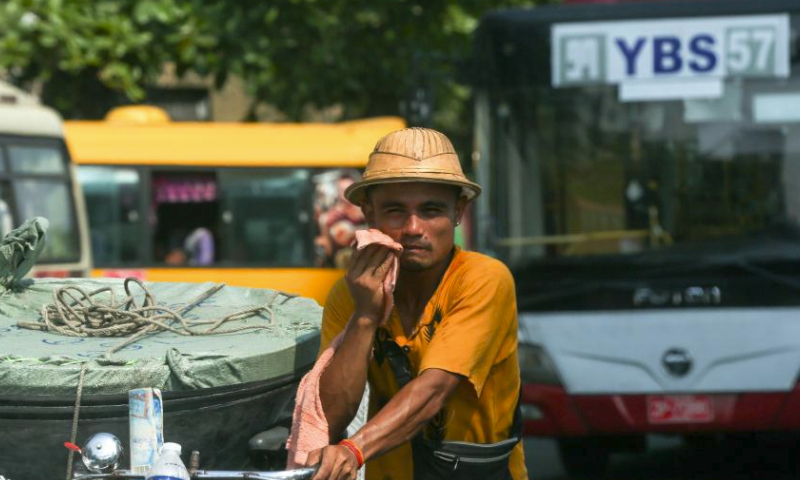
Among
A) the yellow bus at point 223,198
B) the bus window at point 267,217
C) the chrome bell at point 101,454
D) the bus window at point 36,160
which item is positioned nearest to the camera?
the chrome bell at point 101,454

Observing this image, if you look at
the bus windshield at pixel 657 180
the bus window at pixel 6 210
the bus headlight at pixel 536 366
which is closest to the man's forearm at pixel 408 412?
the bus headlight at pixel 536 366

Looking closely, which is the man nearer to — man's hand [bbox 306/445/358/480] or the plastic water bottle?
man's hand [bbox 306/445/358/480]

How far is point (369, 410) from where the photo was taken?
11.7 ft

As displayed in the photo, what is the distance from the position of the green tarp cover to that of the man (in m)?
0.23

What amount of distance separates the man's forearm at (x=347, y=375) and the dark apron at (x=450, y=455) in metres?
0.14

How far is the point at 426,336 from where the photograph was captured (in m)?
3.44

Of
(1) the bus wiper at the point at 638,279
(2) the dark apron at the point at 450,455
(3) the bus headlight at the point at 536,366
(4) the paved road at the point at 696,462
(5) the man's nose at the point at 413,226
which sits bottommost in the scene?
(4) the paved road at the point at 696,462

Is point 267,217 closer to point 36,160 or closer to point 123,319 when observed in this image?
point 36,160

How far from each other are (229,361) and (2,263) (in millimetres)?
961

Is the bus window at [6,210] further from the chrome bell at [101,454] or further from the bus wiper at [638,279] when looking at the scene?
the chrome bell at [101,454]

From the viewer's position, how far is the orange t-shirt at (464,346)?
3.36m

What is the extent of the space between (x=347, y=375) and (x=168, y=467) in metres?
0.46

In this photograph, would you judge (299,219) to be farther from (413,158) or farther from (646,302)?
(413,158)

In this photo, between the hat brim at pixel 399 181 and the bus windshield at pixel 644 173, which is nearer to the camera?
the hat brim at pixel 399 181
